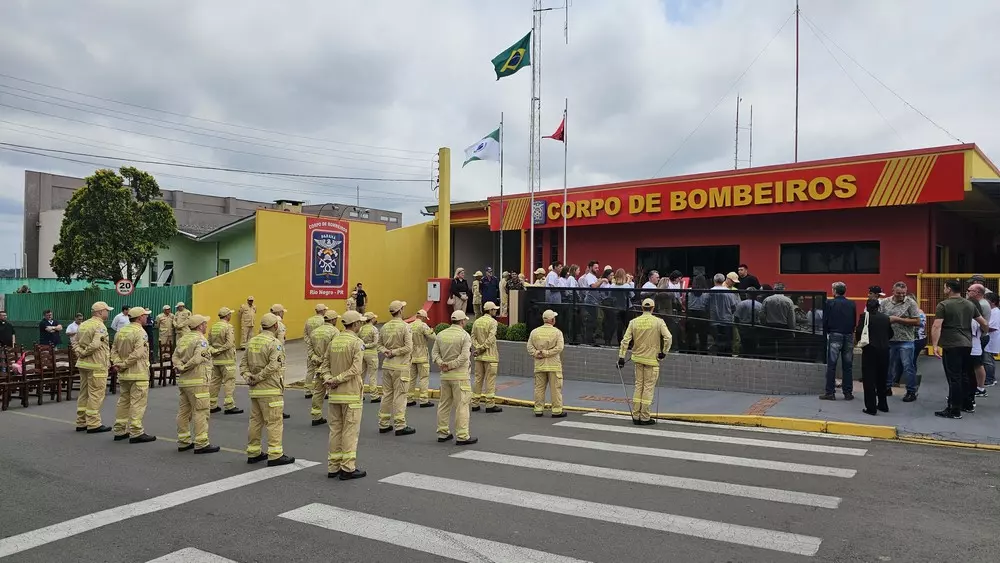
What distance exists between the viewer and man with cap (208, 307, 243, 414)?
1166cm

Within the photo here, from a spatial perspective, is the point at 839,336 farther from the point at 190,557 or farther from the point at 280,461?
the point at 190,557

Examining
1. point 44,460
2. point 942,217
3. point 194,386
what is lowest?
point 44,460

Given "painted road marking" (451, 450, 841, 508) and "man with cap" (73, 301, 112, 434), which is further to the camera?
"man with cap" (73, 301, 112, 434)

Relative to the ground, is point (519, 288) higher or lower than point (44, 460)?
higher

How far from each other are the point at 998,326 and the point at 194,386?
13.3 m

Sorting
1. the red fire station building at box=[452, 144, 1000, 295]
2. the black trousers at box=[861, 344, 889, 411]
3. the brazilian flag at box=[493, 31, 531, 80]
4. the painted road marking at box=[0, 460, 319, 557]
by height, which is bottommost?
the painted road marking at box=[0, 460, 319, 557]

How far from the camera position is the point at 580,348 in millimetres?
15328

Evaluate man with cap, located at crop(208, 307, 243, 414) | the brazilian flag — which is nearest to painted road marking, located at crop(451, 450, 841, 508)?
man with cap, located at crop(208, 307, 243, 414)

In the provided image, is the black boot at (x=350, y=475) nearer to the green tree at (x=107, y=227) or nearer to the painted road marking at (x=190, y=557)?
the painted road marking at (x=190, y=557)

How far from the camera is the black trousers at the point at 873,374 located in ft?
33.1

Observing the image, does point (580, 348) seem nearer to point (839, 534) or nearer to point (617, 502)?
point (617, 502)

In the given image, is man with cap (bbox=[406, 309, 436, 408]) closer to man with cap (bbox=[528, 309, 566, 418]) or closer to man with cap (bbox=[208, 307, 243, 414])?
man with cap (bbox=[528, 309, 566, 418])

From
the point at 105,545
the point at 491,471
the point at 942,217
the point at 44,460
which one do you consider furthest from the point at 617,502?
the point at 942,217

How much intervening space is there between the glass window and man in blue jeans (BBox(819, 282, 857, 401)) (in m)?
7.50
